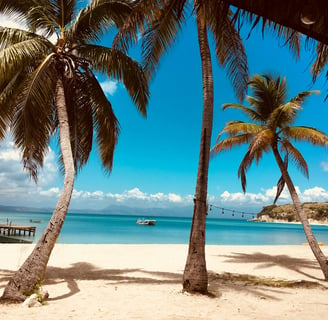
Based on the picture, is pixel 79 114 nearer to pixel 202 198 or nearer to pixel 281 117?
pixel 202 198

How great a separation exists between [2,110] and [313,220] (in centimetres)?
13988

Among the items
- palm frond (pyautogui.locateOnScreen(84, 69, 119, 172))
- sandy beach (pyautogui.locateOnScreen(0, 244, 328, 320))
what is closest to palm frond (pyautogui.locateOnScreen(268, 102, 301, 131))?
sandy beach (pyautogui.locateOnScreen(0, 244, 328, 320))

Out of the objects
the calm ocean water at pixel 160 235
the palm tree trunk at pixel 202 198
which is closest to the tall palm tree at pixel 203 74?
the palm tree trunk at pixel 202 198

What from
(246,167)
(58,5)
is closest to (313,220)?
(246,167)

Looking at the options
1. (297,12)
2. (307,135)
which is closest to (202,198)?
(297,12)

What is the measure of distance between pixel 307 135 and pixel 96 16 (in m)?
8.47

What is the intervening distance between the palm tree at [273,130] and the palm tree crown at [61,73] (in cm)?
477

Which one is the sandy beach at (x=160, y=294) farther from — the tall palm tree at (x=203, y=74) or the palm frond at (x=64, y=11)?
the palm frond at (x=64, y=11)

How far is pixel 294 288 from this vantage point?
30.8 feet

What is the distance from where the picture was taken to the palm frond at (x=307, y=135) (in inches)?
481

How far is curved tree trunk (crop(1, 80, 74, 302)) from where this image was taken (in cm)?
688

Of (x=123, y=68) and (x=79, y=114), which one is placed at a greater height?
(x=123, y=68)

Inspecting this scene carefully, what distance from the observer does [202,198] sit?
322 inches

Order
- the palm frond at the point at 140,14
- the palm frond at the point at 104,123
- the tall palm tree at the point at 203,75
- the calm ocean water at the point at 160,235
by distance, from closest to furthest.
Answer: the palm frond at the point at 140,14
the tall palm tree at the point at 203,75
the palm frond at the point at 104,123
the calm ocean water at the point at 160,235
